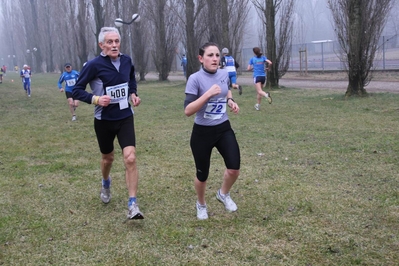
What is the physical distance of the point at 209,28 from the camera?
26.8m

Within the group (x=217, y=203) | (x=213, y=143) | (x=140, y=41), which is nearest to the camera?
(x=213, y=143)

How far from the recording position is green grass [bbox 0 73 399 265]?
13.9 ft

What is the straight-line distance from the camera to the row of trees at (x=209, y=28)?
15.4 metres

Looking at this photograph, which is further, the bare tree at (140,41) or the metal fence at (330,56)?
the bare tree at (140,41)

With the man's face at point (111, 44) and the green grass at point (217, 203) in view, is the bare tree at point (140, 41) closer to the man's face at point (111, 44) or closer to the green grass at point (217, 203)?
the green grass at point (217, 203)

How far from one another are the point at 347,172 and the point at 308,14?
109819mm

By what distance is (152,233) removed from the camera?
475 cm

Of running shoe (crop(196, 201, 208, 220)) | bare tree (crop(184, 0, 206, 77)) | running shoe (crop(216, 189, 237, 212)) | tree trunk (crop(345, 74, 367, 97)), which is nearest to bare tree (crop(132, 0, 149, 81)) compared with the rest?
bare tree (crop(184, 0, 206, 77))

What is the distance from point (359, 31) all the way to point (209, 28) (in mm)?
12793

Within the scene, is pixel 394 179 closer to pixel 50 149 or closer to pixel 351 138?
pixel 351 138

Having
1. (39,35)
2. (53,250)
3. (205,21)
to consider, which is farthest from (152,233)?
(39,35)

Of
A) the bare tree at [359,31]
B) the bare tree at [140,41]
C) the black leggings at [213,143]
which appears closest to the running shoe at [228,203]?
the black leggings at [213,143]

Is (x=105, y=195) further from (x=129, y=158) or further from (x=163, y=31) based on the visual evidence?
(x=163, y=31)

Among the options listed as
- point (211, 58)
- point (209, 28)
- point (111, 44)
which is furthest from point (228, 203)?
point (209, 28)
